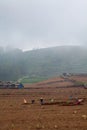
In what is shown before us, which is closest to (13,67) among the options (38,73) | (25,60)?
(38,73)

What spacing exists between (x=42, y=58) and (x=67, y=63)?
1715 centimetres

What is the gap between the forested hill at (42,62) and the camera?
129 m

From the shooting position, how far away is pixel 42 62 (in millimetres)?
152375

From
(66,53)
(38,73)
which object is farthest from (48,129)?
(66,53)

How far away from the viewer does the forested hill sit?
129m

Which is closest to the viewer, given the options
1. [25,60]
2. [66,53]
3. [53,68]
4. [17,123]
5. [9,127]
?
[9,127]

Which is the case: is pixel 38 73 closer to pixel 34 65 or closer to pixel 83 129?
pixel 34 65

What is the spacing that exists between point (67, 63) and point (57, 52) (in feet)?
68.2

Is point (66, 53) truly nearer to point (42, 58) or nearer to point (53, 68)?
point (42, 58)

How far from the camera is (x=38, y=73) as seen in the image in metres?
131

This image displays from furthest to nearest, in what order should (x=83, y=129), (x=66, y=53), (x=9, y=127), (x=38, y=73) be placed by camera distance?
(x=66, y=53) < (x=38, y=73) < (x=9, y=127) < (x=83, y=129)

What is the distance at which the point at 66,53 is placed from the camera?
166 meters

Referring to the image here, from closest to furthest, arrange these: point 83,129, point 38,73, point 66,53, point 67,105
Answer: point 83,129
point 67,105
point 38,73
point 66,53

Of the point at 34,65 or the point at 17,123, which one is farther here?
the point at 34,65
